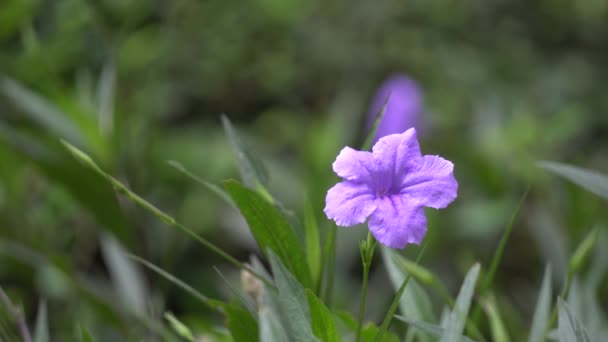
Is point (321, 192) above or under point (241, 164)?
under

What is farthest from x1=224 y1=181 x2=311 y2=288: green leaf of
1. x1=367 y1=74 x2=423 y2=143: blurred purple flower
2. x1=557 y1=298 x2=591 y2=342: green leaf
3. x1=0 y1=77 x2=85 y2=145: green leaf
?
x1=367 y1=74 x2=423 y2=143: blurred purple flower

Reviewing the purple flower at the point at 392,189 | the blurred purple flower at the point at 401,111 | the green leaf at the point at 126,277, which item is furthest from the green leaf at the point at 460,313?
the blurred purple flower at the point at 401,111

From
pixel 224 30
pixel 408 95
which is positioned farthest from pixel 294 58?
pixel 408 95

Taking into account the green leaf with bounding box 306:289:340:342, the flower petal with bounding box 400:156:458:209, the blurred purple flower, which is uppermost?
the flower petal with bounding box 400:156:458:209

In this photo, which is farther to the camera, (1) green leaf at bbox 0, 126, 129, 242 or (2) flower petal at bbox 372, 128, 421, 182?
(1) green leaf at bbox 0, 126, 129, 242

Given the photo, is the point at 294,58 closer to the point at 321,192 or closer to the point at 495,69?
the point at 495,69

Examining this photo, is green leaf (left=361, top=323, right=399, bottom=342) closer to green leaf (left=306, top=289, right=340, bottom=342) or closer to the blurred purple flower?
green leaf (left=306, top=289, right=340, bottom=342)
